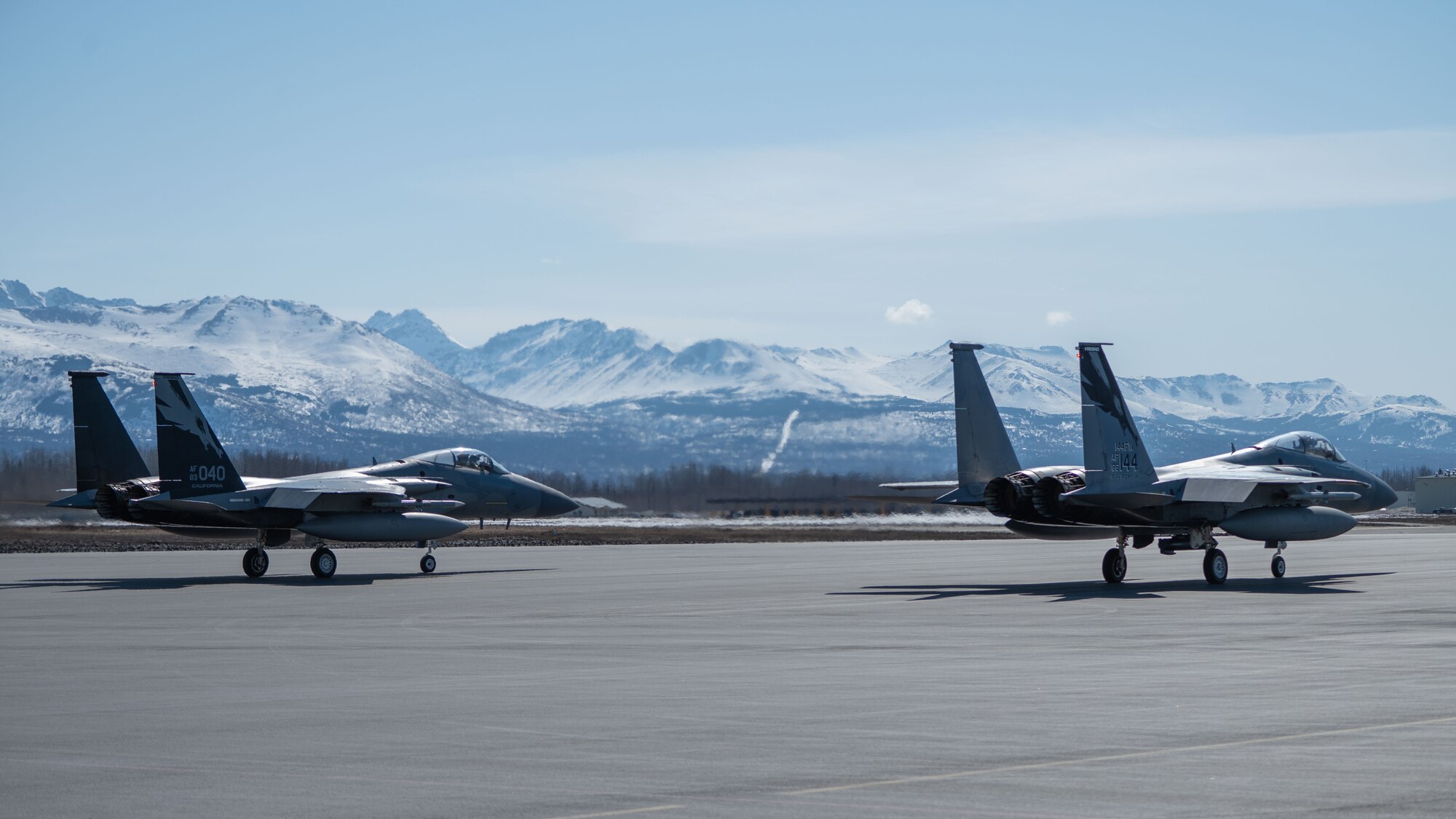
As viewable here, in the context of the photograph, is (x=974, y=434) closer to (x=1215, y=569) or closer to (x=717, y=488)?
(x=1215, y=569)

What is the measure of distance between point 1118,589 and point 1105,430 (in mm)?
3088

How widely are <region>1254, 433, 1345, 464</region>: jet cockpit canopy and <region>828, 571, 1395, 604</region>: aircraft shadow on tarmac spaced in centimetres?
315

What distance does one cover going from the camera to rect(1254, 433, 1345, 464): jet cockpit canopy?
33219 mm

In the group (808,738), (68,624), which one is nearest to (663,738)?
(808,738)

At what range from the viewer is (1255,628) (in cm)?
1964

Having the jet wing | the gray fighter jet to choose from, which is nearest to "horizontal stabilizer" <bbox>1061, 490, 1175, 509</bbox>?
the gray fighter jet

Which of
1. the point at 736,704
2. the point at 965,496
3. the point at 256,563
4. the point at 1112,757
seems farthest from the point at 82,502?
the point at 1112,757

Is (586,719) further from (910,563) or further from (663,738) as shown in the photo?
(910,563)

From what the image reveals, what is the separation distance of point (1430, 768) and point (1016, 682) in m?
5.01

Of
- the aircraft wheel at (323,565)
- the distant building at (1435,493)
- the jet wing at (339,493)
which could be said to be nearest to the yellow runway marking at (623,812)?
the jet wing at (339,493)

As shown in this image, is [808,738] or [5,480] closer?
[808,738]

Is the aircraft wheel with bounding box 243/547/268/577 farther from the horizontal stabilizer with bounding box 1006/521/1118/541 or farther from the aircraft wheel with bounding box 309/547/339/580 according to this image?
the horizontal stabilizer with bounding box 1006/521/1118/541

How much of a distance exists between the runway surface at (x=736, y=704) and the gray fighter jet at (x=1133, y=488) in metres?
1.92

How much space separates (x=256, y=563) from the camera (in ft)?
112
